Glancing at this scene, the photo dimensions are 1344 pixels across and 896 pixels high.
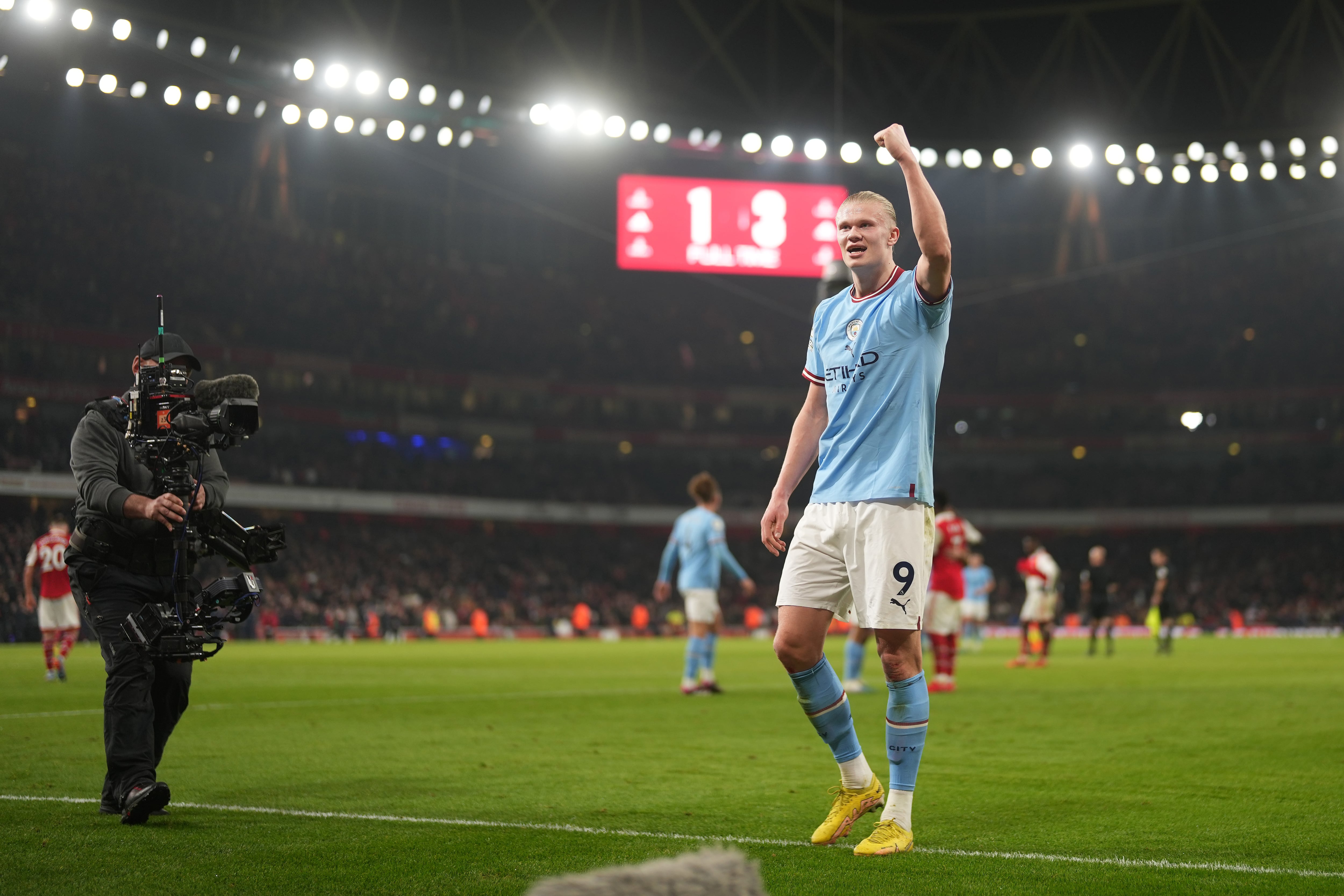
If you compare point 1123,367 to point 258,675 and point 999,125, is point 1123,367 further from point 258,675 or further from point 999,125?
point 258,675

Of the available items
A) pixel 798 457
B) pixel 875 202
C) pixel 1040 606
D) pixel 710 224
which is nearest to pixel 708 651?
pixel 1040 606

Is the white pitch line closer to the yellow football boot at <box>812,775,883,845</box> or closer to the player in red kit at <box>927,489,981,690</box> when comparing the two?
the yellow football boot at <box>812,775,883,845</box>

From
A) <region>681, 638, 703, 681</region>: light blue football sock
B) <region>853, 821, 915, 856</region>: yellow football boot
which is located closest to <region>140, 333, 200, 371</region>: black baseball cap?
<region>853, 821, 915, 856</region>: yellow football boot

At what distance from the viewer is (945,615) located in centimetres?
1567

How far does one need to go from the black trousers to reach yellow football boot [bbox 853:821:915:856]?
11.0 ft

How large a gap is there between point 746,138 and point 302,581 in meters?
21.0

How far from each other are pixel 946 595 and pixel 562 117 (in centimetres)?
2018

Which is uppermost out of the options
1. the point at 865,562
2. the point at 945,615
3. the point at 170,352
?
the point at 170,352

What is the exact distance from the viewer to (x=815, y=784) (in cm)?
759

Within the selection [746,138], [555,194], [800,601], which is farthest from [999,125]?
[800,601]

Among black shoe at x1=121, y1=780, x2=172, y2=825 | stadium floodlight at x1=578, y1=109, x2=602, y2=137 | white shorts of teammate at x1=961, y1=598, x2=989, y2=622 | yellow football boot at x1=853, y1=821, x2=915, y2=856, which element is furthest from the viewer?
stadium floodlight at x1=578, y1=109, x2=602, y2=137

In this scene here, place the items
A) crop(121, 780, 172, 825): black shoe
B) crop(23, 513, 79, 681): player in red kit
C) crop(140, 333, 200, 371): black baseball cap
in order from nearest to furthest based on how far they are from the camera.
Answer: crop(121, 780, 172, 825): black shoe
crop(140, 333, 200, 371): black baseball cap
crop(23, 513, 79, 681): player in red kit

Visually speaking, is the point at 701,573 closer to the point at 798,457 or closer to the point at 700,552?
the point at 700,552

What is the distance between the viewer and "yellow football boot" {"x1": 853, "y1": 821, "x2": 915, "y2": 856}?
5207mm
